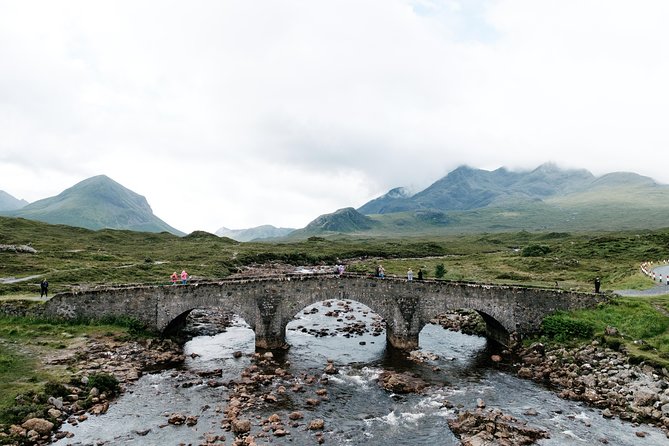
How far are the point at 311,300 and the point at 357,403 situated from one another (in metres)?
13.3

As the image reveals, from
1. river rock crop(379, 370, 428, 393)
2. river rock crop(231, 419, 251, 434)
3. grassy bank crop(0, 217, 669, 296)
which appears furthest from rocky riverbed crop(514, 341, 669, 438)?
river rock crop(231, 419, 251, 434)

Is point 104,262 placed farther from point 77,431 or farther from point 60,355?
point 77,431

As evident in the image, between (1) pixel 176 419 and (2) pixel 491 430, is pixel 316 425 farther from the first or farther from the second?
(2) pixel 491 430

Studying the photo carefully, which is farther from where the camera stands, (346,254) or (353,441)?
(346,254)

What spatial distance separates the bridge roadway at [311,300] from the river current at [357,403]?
3141mm

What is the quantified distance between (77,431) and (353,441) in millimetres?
16301

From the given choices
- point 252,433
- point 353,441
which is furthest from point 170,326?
point 353,441

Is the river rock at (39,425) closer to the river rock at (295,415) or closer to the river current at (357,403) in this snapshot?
the river current at (357,403)

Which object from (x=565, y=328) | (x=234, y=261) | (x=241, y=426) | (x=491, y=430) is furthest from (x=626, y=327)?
(x=234, y=261)

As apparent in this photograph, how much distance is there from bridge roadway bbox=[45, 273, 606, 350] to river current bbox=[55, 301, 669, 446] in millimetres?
3141

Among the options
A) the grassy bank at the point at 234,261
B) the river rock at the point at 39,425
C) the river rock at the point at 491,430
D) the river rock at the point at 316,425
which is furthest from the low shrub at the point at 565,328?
the river rock at the point at 39,425

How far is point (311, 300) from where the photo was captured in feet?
140

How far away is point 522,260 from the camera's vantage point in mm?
92750

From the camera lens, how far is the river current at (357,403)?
2581 centimetres
